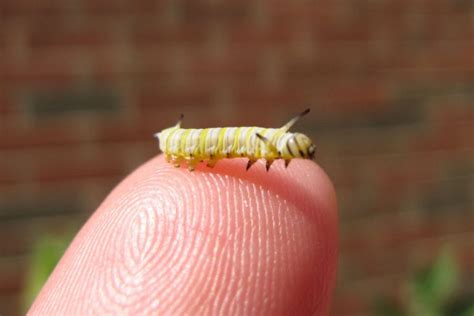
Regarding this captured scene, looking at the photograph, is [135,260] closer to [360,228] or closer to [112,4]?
[112,4]

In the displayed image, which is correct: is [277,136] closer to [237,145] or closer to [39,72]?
[237,145]

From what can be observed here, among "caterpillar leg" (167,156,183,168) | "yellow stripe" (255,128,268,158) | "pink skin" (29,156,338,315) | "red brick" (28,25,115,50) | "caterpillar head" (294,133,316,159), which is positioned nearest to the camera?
"pink skin" (29,156,338,315)

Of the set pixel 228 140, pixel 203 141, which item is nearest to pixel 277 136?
pixel 228 140

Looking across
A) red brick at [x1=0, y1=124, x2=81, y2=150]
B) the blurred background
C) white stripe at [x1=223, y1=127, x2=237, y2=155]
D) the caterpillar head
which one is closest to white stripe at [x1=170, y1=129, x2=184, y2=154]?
white stripe at [x1=223, y1=127, x2=237, y2=155]

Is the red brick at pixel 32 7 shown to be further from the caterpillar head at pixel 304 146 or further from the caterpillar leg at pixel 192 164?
the caterpillar head at pixel 304 146

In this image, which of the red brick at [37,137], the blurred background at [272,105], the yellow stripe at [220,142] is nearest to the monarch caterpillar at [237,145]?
the yellow stripe at [220,142]

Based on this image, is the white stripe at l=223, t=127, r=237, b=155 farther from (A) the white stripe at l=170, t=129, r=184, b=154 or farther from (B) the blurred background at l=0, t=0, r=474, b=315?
(B) the blurred background at l=0, t=0, r=474, b=315

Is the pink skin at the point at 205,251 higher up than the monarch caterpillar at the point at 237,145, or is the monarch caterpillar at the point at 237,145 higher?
the monarch caterpillar at the point at 237,145
